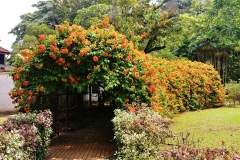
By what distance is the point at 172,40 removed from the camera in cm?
1603

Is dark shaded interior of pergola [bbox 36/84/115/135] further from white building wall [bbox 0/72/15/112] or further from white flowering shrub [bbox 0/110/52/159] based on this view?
white building wall [bbox 0/72/15/112]

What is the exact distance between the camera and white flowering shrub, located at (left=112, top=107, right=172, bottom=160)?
15.9 ft

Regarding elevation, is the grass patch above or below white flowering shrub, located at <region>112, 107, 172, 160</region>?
below

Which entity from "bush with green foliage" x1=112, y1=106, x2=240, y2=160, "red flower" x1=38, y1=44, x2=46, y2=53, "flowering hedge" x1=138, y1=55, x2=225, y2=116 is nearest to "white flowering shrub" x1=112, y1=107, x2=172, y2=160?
"bush with green foliage" x1=112, y1=106, x2=240, y2=160

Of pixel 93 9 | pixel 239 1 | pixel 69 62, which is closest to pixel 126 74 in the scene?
pixel 69 62

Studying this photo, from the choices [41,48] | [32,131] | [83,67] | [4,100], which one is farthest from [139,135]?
[4,100]

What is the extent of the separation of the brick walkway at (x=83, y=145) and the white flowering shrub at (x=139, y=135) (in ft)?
2.68

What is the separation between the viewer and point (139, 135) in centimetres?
501

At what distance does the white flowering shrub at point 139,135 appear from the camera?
4846mm

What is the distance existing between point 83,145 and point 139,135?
11.2ft

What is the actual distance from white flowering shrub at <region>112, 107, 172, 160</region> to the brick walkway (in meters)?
0.82

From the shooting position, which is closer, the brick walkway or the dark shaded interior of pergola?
the brick walkway

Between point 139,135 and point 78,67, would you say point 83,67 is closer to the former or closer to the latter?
point 78,67

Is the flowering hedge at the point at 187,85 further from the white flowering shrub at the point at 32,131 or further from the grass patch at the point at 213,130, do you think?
the white flowering shrub at the point at 32,131
